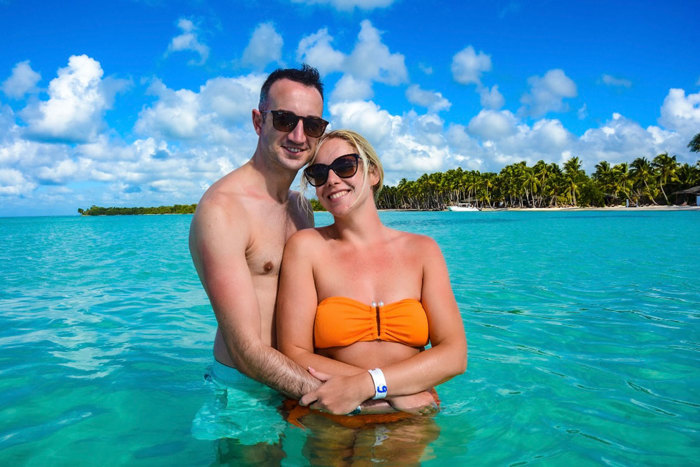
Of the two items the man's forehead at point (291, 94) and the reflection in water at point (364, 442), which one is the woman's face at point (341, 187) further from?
the reflection in water at point (364, 442)

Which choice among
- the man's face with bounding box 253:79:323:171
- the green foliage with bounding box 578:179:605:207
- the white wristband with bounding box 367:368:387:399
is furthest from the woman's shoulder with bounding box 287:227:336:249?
the green foliage with bounding box 578:179:605:207

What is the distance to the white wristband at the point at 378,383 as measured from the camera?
2689mm

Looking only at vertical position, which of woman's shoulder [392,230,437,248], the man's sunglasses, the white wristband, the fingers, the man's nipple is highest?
the man's sunglasses

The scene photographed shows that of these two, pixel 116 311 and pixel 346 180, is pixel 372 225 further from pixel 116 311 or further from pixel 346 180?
pixel 116 311

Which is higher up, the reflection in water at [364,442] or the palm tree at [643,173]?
the palm tree at [643,173]

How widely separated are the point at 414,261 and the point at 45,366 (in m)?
4.75

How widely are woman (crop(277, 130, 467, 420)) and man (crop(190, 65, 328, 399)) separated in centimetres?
17

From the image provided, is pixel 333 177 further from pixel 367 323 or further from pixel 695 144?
pixel 695 144

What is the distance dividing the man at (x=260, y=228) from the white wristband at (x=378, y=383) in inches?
14.4

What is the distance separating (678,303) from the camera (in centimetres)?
825

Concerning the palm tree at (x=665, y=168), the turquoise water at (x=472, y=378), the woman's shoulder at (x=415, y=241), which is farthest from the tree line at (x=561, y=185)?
the woman's shoulder at (x=415, y=241)

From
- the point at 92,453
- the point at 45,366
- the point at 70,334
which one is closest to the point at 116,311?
the point at 70,334

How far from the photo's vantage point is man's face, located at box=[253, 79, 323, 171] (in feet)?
10.5

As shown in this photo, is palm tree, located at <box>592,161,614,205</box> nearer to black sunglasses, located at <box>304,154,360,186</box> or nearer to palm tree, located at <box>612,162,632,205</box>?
palm tree, located at <box>612,162,632,205</box>
